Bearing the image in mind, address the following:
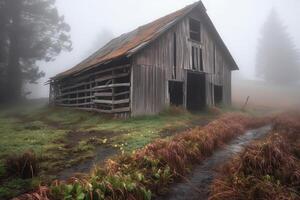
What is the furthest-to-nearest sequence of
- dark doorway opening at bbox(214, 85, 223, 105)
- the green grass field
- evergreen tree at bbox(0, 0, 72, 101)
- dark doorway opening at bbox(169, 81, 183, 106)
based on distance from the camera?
evergreen tree at bbox(0, 0, 72, 101) < dark doorway opening at bbox(214, 85, 223, 105) < dark doorway opening at bbox(169, 81, 183, 106) < the green grass field

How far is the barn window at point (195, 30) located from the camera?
20.0 meters

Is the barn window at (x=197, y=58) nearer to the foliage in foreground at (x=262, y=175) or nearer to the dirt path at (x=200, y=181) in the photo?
the dirt path at (x=200, y=181)

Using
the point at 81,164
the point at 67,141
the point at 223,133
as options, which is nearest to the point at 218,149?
the point at 223,133

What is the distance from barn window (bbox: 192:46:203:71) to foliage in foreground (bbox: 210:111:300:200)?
12675 millimetres

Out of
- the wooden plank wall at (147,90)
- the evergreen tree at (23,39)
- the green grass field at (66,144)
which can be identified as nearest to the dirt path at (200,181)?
the green grass field at (66,144)

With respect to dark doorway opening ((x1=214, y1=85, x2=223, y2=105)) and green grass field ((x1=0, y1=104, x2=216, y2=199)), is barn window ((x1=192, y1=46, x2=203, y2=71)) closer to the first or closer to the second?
dark doorway opening ((x1=214, y1=85, x2=223, y2=105))

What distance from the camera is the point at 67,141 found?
1000 cm

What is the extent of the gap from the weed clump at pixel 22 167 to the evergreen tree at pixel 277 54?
52776 mm

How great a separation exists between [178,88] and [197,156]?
44.3 feet

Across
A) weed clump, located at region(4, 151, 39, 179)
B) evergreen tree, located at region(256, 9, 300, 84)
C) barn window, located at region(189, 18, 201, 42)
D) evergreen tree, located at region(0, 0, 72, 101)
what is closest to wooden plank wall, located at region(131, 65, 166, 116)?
barn window, located at region(189, 18, 201, 42)

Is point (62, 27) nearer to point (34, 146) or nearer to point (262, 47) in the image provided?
point (34, 146)

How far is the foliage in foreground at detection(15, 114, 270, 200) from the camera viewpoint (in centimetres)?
446

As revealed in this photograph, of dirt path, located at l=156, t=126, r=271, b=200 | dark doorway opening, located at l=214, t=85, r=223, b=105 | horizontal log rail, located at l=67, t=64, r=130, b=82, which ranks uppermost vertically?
horizontal log rail, located at l=67, t=64, r=130, b=82

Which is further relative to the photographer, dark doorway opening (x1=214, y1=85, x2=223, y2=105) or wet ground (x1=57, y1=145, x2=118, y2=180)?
dark doorway opening (x1=214, y1=85, x2=223, y2=105)
